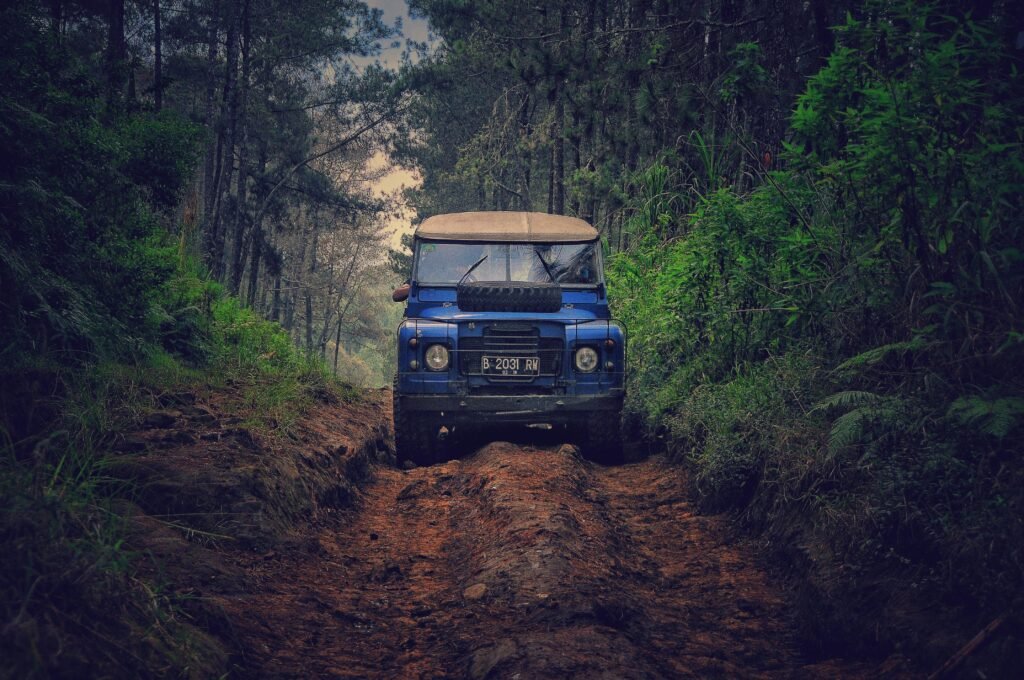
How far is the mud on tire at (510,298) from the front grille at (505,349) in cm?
40

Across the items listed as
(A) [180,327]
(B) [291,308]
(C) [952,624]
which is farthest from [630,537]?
(B) [291,308]

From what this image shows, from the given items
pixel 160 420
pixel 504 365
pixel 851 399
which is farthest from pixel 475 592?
pixel 504 365

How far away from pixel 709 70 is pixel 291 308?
109ft

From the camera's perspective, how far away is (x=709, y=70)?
38.6 ft

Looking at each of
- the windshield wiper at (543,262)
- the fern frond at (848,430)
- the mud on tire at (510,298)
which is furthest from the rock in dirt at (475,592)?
the windshield wiper at (543,262)

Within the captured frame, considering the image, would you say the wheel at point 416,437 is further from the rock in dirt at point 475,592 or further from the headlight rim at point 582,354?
the rock in dirt at point 475,592

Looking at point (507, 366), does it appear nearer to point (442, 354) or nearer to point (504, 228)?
point (442, 354)

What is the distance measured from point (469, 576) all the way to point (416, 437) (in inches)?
147

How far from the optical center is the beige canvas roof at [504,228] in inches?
361

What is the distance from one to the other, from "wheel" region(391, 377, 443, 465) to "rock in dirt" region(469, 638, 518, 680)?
468 cm

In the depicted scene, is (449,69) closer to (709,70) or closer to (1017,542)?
(709,70)

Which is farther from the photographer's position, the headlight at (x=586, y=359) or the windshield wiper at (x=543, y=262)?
the windshield wiper at (x=543, y=262)

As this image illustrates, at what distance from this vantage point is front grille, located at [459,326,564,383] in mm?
8266

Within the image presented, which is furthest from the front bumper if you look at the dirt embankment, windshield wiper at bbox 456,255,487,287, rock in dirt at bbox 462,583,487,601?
rock in dirt at bbox 462,583,487,601
